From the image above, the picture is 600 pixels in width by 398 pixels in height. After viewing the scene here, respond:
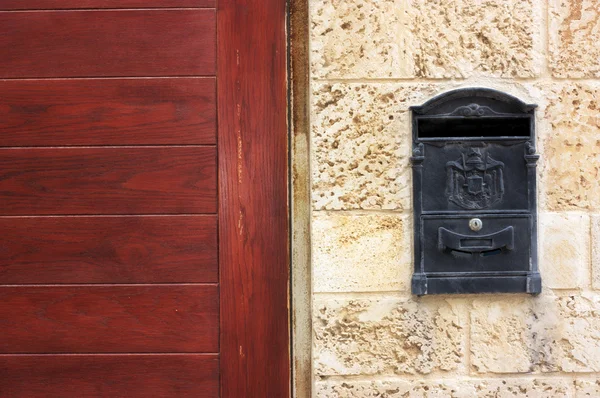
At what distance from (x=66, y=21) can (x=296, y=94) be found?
2.54ft

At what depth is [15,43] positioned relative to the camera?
75.9 inches

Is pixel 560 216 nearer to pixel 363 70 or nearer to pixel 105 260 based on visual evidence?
pixel 363 70

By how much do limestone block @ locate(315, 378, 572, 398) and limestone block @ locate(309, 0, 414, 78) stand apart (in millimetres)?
933

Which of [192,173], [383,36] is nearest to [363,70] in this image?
[383,36]

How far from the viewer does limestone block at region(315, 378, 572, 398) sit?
182cm

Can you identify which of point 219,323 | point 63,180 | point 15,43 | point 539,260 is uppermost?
point 15,43

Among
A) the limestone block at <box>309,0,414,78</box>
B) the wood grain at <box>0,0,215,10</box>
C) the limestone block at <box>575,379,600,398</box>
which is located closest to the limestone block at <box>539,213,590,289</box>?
the limestone block at <box>575,379,600,398</box>

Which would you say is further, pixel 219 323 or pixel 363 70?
pixel 219 323

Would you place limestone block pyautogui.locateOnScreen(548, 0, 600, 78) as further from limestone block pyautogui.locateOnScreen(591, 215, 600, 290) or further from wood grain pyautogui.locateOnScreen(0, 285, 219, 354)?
wood grain pyautogui.locateOnScreen(0, 285, 219, 354)

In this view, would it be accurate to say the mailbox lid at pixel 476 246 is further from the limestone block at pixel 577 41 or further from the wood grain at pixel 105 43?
the wood grain at pixel 105 43

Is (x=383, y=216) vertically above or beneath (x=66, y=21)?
beneath

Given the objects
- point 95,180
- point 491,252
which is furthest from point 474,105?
point 95,180

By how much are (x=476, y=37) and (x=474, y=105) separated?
0.69ft

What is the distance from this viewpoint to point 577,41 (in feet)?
5.94
